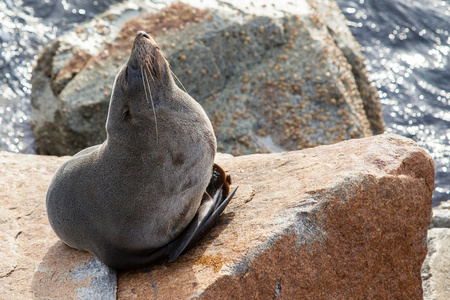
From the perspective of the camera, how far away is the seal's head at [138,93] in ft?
14.3

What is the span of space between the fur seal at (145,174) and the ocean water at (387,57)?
5.97 m

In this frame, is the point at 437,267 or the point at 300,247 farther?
the point at 437,267

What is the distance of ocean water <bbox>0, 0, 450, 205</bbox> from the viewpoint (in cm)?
1047

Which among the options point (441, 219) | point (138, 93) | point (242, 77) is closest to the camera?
point (138, 93)

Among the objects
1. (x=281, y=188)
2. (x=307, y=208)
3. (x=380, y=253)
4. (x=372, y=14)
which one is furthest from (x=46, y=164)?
(x=372, y=14)

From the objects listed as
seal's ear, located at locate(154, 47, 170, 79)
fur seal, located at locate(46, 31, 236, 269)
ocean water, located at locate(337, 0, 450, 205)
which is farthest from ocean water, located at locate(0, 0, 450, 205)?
seal's ear, located at locate(154, 47, 170, 79)

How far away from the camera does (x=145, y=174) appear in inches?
175

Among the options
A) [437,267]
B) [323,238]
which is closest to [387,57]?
[437,267]

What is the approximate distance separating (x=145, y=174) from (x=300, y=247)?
143 centimetres

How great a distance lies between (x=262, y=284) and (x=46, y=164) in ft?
11.5

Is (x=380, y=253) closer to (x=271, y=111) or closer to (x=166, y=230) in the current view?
(x=166, y=230)

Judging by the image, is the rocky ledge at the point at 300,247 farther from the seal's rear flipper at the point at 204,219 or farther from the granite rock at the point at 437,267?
the granite rock at the point at 437,267

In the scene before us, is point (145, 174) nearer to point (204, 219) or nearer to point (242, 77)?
point (204, 219)

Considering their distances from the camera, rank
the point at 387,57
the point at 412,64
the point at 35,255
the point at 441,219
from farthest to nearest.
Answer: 1. the point at 387,57
2. the point at 412,64
3. the point at 441,219
4. the point at 35,255
